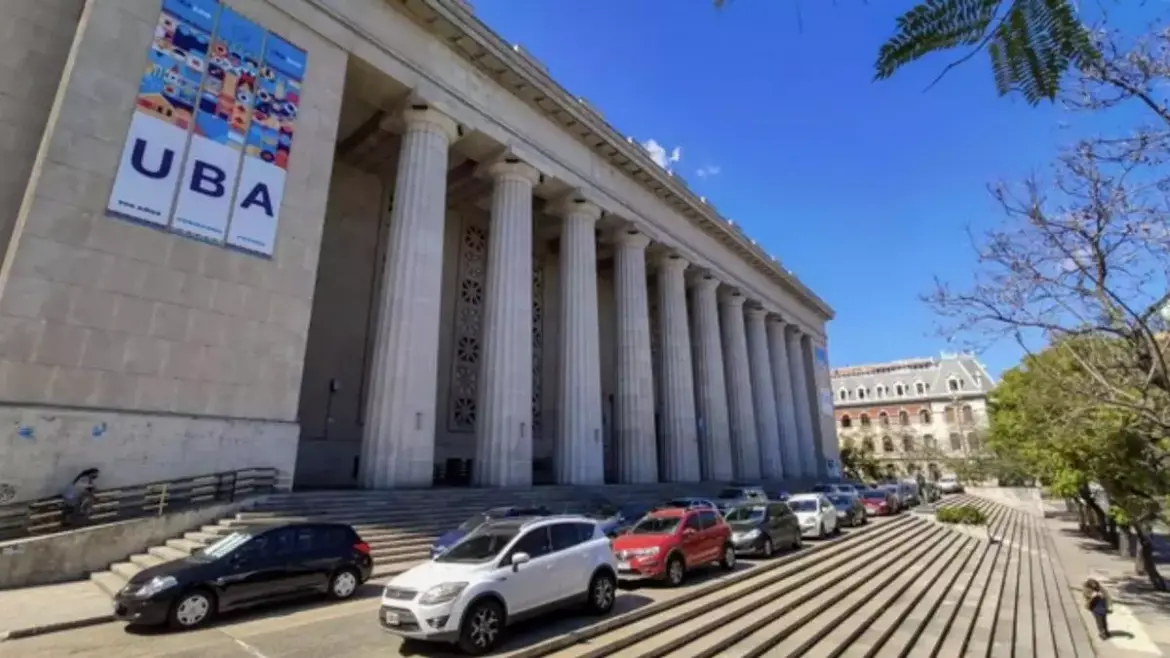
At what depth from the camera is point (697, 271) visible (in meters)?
39.9

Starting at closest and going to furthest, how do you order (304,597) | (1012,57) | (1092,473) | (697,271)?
(1012,57) < (304,597) < (1092,473) < (697,271)

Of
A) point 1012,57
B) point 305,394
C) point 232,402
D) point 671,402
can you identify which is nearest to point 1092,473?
point 671,402

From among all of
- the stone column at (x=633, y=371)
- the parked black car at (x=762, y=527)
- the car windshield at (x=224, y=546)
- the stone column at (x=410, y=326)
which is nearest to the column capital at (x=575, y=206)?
the stone column at (x=633, y=371)

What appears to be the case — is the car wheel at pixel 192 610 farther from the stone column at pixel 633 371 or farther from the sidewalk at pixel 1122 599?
the stone column at pixel 633 371

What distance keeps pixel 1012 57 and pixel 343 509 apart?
1609cm

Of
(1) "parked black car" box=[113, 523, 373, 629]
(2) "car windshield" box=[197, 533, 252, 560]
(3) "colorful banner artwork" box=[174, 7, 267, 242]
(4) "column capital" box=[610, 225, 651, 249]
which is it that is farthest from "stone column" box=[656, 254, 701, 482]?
(2) "car windshield" box=[197, 533, 252, 560]

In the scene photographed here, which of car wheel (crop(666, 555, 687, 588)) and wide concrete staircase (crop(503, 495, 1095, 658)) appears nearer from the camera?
wide concrete staircase (crop(503, 495, 1095, 658))

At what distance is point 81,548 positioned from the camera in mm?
11391

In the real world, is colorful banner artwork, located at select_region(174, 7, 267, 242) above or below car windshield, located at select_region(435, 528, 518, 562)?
above

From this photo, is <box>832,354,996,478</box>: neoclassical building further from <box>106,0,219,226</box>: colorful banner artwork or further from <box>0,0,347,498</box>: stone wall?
<box>106,0,219,226</box>: colorful banner artwork

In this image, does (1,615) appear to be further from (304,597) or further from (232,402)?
(232,402)

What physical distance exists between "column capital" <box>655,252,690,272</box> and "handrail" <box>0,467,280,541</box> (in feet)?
87.4

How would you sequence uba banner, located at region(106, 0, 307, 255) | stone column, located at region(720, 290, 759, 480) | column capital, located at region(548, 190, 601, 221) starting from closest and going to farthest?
uba banner, located at region(106, 0, 307, 255) → column capital, located at region(548, 190, 601, 221) → stone column, located at region(720, 290, 759, 480)

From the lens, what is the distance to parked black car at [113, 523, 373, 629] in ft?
26.9
